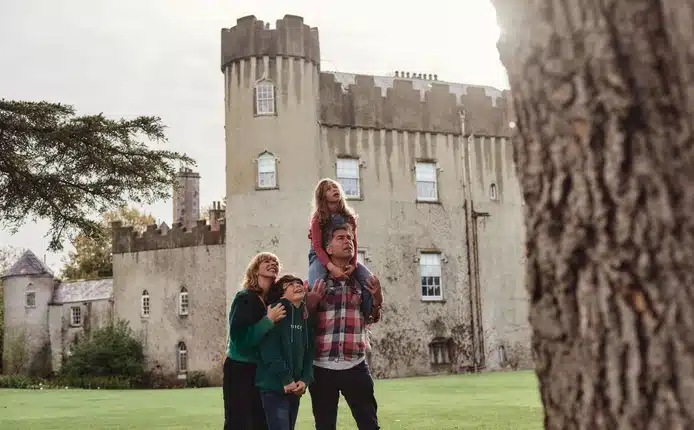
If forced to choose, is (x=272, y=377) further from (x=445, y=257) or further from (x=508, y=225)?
(x=508, y=225)

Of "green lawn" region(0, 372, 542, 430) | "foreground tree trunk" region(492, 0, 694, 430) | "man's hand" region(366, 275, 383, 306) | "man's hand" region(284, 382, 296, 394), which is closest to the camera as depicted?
"foreground tree trunk" region(492, 0, 694, 430)

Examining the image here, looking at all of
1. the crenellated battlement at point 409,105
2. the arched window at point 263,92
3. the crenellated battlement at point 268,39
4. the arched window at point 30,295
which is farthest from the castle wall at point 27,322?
the crenellated battlement at point 409,105

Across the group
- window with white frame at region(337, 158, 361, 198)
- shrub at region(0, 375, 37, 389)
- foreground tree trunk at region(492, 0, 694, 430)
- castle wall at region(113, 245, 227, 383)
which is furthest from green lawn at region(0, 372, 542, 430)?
shrub at region(0, 375, 37, 389)

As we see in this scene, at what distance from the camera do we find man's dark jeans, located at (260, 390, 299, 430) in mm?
6156

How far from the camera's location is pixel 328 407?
20.0 feet

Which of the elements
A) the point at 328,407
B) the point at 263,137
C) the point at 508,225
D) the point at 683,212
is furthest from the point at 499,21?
the point at 508,225

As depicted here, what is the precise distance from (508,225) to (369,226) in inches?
234

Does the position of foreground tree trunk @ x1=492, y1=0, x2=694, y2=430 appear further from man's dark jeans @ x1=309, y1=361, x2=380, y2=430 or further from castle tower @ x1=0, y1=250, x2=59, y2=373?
castle tower @ x1=0, y1=250, x2=59, y2=373

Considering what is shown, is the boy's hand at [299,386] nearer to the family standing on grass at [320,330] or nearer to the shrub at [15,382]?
the family standing on grass at [320,330]

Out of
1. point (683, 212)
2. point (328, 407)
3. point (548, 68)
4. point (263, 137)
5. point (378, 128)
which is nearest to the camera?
point (683, 212)

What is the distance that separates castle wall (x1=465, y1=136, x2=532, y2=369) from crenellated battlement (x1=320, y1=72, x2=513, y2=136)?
34.3 inches

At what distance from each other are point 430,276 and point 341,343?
81.5 feet

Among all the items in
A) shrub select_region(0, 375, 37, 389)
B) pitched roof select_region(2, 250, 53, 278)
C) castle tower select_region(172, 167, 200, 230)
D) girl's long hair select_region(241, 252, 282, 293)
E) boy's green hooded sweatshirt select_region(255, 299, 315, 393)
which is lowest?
shrub select_region(0, 375, 37, 389)

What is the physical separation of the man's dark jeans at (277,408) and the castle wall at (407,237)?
74.5ft
